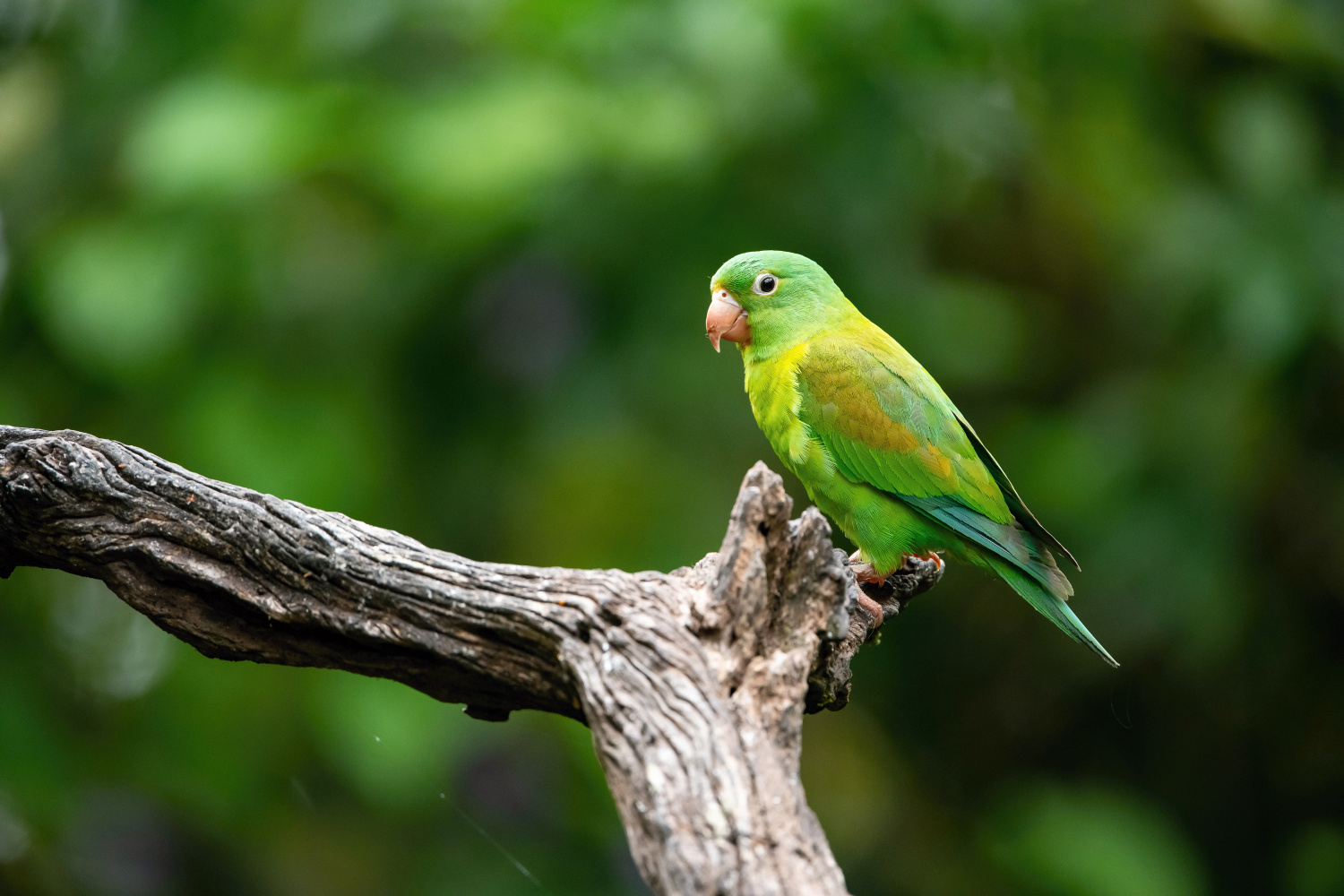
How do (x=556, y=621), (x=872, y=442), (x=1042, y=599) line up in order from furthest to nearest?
(x=872, y=442) < (x=1042, y=599) < (x=556, y=621)

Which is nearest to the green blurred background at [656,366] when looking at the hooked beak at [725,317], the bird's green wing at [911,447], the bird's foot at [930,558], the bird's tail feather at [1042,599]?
the hooked beak at [725,317]

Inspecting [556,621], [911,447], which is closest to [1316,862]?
[911,447]

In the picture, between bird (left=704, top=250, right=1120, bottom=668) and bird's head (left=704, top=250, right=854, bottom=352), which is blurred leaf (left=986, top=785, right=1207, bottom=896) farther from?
bird's head (left=704, top=250, right=854, bottom=352)

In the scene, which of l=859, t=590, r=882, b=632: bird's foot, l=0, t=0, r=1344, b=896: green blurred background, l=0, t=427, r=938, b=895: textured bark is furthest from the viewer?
l=0, t=0, r=1344, b=896: green blurred background

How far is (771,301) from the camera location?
453 centimetres

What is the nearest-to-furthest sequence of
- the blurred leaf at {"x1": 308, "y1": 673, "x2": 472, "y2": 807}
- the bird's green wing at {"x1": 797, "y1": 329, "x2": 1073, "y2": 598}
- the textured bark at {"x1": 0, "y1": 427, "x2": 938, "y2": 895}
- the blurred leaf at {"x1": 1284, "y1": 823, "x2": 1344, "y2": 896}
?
the textured bark at {"x1": 0, "y1": 427, "x2": 938, "y2": 895} → the bird's green wing at {"x1": 797, "y1": 329, "x2": 1073, "y2": 598} → the blurred leaf at {"x1": 308, "y1": 673, "x2": 472, "y2": 807} → the blurred leaf at {"x1": 1284, "y1": 823, "x2": 1344, "y2": 896}

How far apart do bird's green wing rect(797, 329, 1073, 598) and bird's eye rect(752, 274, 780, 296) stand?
0.92 ft

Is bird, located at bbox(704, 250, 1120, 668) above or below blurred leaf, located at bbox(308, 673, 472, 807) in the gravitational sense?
above

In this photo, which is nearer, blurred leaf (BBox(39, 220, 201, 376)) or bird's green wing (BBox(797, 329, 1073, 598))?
bird's green wing (BBox(797, 329, 1073, 598))

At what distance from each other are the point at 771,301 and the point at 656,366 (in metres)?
1.65

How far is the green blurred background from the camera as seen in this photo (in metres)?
5.71

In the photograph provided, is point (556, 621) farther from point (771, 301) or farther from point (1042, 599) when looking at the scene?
point (771, 301)

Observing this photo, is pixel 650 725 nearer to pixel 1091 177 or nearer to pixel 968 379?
pixel 968 379

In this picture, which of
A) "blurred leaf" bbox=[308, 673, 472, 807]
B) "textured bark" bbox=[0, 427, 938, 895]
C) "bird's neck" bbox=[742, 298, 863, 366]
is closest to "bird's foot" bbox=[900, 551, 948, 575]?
"bird's neck" bbox=[742, 298, 863, 366]
